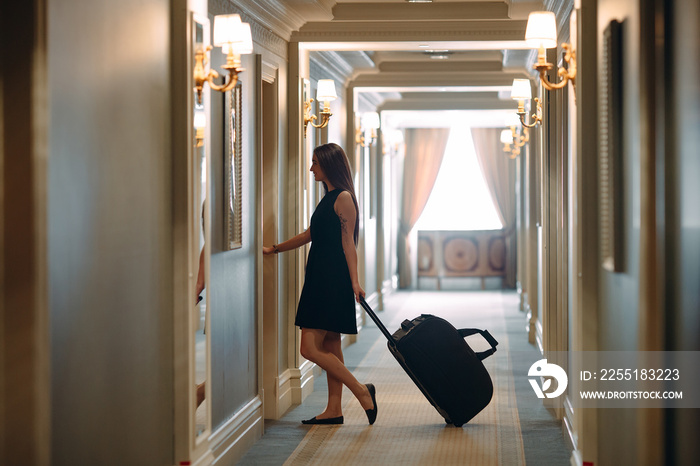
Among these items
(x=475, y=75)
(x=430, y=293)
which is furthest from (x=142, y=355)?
(x=430, y=293)

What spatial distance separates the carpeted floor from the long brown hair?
3.88 feet

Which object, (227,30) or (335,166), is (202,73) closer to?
(227,30)

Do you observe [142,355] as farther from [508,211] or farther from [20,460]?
[508,211]

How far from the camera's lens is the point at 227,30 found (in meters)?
3.45

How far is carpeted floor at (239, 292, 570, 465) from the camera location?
4.18 m

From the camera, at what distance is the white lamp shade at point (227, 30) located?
344 cm

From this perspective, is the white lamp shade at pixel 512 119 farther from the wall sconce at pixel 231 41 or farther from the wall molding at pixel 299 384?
the wall sconce at pixel 231 41

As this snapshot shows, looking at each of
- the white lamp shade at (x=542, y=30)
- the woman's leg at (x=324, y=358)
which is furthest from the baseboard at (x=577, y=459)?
the white lamp shade at (x=542, y=30)

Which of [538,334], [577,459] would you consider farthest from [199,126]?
[538,334]

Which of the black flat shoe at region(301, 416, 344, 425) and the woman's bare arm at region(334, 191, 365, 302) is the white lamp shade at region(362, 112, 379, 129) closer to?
the woman's bare arm at region(334, 191, 365, 302)

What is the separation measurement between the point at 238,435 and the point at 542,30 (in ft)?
8.32

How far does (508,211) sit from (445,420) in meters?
9.42

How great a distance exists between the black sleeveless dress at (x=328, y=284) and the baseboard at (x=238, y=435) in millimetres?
583

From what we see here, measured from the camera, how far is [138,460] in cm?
296
